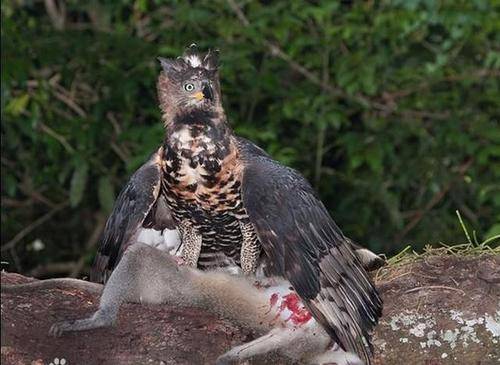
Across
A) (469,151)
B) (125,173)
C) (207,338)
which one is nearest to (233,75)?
(125,173)

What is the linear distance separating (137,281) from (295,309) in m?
0.65

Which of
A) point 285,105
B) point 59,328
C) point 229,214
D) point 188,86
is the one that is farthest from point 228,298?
point 285,105

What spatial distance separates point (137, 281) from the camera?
4.08 m

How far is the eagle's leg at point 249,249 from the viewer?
4.57m

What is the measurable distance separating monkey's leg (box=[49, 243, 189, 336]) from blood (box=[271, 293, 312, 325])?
15.7 inches

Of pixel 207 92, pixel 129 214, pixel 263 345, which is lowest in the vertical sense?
pixel 263 345

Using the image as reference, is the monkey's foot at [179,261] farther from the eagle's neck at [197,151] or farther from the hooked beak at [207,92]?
the hooked beak at [207,92]

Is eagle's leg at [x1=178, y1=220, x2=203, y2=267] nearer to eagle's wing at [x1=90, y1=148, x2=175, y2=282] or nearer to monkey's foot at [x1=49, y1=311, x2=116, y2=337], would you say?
eagle's wing at [x1=90, y1=148, x2=175, y2=282]

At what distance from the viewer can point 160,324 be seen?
3848 millimetres

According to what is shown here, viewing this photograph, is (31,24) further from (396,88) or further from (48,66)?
(396,88)

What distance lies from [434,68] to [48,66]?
259cm

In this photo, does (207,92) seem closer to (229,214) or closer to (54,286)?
(229,214)

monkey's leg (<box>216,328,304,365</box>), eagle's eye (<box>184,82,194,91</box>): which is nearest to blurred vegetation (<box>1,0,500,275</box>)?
eagle's eye (<box>184,82,194,91</box>)

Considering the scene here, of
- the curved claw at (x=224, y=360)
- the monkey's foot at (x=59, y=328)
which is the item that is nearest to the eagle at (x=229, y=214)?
the curved claw at (x=224, y=360)
